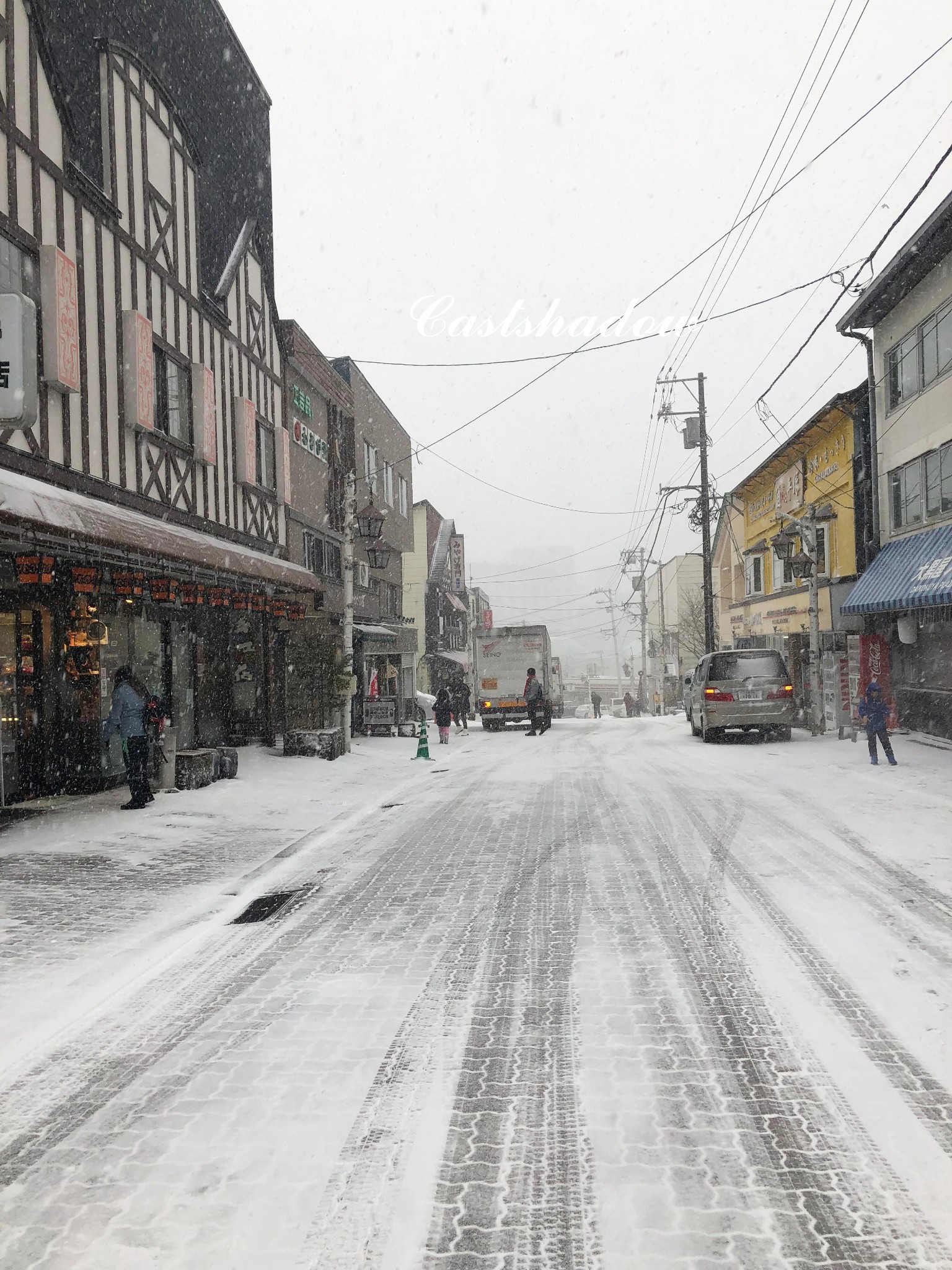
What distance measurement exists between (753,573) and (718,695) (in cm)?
1612

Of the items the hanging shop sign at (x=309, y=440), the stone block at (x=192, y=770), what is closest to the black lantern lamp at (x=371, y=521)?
the hanging shop sign at (x=309, y=440)

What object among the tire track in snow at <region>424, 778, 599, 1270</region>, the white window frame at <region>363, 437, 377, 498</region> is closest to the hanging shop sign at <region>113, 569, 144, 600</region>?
the tire track in snow at <region>424, 778, 599, 1270</region>

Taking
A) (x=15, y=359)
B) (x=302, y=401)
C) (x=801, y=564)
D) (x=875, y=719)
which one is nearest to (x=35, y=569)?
(x=15, y=359)

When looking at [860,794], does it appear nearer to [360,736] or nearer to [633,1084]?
[633,1084]

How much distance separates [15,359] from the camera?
8805 millimetres

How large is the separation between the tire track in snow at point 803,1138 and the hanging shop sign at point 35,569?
793 cm

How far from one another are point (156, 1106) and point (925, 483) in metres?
19.1

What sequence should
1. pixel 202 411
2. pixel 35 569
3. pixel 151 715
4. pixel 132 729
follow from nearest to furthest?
pixel 35 569 < pixel 132 729 < pixel 151 715 < pixel 202 411

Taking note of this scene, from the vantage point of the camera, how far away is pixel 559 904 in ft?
21.6

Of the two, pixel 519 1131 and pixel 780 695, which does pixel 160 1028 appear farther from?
pixel 780 695

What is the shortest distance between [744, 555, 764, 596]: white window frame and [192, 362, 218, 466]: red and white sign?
75.9 feet

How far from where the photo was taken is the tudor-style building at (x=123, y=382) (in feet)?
34.0

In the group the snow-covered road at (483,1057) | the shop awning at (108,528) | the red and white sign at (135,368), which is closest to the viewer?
the snow-covered road at (483,1057)

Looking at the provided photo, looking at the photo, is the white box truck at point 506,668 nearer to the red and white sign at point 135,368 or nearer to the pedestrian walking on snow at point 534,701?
the pedestrian walking on snow at point 534,701
